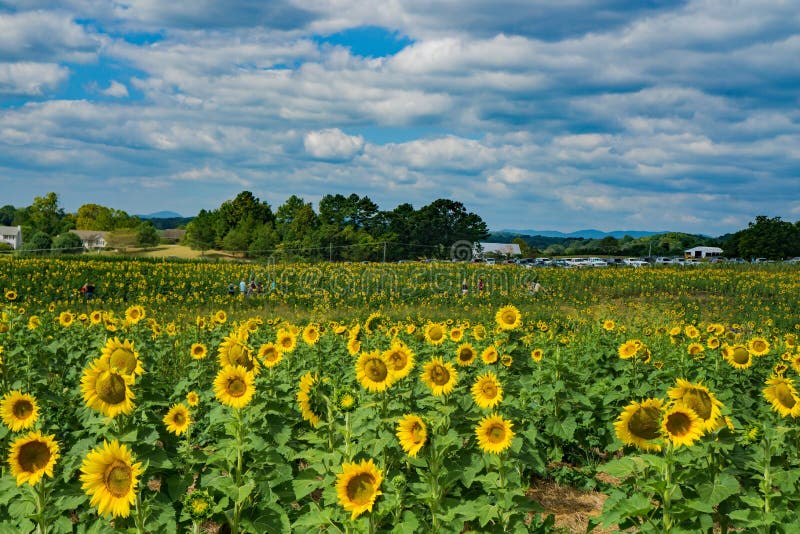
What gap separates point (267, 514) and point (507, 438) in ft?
5.42

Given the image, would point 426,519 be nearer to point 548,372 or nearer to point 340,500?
point 340,500

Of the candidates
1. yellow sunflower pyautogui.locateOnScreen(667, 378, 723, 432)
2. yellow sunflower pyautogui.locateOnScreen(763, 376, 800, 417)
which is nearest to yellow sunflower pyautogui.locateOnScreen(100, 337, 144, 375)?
yellow sunflower pyautogui.locateOnScreen(667, 378, 723, 432)

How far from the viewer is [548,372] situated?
23.3ft

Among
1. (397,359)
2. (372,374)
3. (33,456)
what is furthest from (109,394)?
(397,359)

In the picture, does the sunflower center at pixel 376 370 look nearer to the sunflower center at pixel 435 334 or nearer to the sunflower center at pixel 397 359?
the sunflower center at pixel 397 359

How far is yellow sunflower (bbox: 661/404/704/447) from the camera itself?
124 inches

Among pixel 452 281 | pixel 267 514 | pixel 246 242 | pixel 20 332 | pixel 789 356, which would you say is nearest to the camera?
pixel 267 514

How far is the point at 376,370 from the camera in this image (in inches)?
164

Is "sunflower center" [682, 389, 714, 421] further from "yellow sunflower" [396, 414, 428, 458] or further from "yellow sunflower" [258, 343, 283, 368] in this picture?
"yellow sunflower" [258, 343, 283, 368]

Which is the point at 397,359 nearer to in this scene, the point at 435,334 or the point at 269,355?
the point at 269,355

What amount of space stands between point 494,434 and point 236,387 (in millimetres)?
1782

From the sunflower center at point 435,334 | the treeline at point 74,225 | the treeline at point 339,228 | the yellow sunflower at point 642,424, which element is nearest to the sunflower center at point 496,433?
the yellow sunflower at point 642,424

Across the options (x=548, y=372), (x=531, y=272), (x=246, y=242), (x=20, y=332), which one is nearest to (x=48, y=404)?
(x=20, y=332)

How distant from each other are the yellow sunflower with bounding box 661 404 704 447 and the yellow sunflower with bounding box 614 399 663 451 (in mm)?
169
